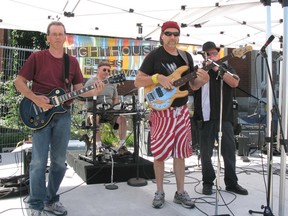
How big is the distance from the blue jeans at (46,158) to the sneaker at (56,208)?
0.05 metres

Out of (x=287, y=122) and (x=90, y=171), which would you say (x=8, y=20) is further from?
(x=287, y=122)

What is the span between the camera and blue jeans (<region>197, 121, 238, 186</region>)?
4.39m

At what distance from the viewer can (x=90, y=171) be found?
15.8ft

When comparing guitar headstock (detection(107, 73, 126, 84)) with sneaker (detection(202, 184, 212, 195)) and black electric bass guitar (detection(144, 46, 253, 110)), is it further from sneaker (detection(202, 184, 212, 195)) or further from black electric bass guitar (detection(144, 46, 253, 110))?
sneaker (detection(202, 184, 212, 195))

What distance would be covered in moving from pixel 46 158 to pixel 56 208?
58 centimetres

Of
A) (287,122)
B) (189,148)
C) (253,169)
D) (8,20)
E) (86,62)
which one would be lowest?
(253,169)

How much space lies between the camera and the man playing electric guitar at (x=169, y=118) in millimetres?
3727

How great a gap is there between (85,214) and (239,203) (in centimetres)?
180

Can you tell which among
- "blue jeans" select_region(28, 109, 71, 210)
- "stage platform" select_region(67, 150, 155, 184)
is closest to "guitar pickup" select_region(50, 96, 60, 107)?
"blue jeans" select_region(28, 109, 71, 210)

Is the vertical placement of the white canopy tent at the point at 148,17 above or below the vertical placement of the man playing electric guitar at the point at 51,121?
above

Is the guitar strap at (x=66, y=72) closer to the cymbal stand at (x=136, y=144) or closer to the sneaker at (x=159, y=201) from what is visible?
the sneaker at (x=159, y=201)

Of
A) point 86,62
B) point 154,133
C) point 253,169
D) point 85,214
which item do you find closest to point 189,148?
point 154,133

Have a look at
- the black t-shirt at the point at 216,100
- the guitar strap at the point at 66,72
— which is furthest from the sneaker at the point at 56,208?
the black t-shirt at the point at 216,100

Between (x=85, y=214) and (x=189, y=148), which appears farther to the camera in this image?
(x=189, y=148)
